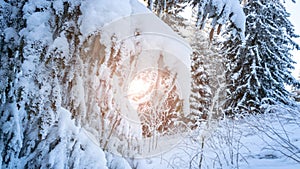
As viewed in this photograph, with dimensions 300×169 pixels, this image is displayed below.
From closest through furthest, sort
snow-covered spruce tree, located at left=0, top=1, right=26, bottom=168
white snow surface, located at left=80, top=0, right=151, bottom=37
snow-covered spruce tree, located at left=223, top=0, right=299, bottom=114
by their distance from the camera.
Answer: snow-covered spruce tree, located at left=0, top=1, right=26, bottom=168, white snow surface, located at left=80, top=0, right=151, bottom=37, snow-covered spruce tree, located at left=223, top=0, right=299, bottom=114

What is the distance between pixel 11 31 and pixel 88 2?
1.54 feet

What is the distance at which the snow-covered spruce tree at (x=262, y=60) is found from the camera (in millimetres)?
10391

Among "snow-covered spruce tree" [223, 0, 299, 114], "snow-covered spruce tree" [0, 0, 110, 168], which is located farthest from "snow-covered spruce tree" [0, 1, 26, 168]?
"snow-covered spruce tree" [223, 0, 299, 114]

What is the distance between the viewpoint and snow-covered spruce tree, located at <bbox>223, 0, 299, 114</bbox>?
10.4 meters

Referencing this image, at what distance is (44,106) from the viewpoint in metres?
1.51

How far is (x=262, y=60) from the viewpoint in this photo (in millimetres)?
10656

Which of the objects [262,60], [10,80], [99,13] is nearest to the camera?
[10,80]

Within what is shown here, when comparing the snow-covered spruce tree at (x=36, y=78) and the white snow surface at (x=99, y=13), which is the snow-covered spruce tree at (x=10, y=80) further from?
the white snow surface at (x=99, y=13)

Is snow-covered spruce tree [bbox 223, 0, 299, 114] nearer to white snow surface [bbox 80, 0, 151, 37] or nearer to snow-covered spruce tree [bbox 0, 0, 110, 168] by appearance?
white snow surface [bbox 80, 0, 151, 37]

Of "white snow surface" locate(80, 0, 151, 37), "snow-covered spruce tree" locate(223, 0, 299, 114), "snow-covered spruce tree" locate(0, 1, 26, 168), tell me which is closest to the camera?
"snow-covered spruce tree" locate(0, 1, 26, 168)

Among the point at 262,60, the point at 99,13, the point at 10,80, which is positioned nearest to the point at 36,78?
the point at 10,80

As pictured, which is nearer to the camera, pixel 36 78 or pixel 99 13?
pixel 36 78

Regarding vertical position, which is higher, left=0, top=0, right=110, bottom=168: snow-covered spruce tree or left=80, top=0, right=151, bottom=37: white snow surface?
left=80, top=0, right=151, bottom=37: white snow surface

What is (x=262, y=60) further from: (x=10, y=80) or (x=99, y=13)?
(x=10, y=80)
